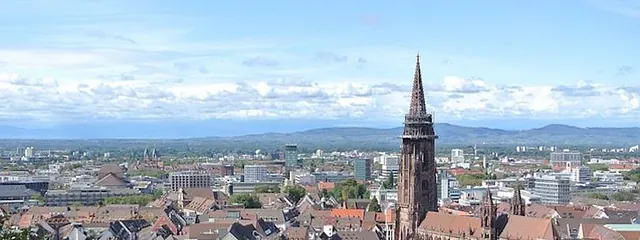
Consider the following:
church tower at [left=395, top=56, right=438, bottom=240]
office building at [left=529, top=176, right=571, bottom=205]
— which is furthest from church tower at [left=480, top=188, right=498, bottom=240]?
office building at [left=529, top=176, right=571, bottom=205]

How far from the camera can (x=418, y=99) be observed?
83.1 metres

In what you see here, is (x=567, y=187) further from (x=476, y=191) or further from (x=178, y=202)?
(x=178, y=202)

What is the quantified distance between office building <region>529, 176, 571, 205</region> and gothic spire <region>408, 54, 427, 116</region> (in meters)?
94.5

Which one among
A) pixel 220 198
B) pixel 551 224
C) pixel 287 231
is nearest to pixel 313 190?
pixel 220 198

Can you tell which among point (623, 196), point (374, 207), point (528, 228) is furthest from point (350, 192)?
point (528, 228)

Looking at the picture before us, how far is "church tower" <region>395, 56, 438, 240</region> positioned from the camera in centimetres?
8150

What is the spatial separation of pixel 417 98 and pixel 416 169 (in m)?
6.43

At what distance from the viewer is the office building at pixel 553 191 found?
173 metres

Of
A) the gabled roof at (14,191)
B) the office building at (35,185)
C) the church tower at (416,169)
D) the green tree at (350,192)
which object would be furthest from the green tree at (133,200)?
the church tower at (416,169)

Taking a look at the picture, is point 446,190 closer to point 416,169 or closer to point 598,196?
point 598,196

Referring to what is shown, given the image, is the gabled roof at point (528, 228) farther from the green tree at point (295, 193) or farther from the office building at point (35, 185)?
the office building at point (35, 185)

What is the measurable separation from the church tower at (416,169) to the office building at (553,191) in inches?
3712

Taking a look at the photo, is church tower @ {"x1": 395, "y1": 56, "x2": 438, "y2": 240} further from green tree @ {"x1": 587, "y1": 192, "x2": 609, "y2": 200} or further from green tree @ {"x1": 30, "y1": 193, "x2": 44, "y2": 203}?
green tree @ {"x1": 30, "y1": 193, "x2": 44, "y2": 203}

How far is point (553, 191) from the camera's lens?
573ft
